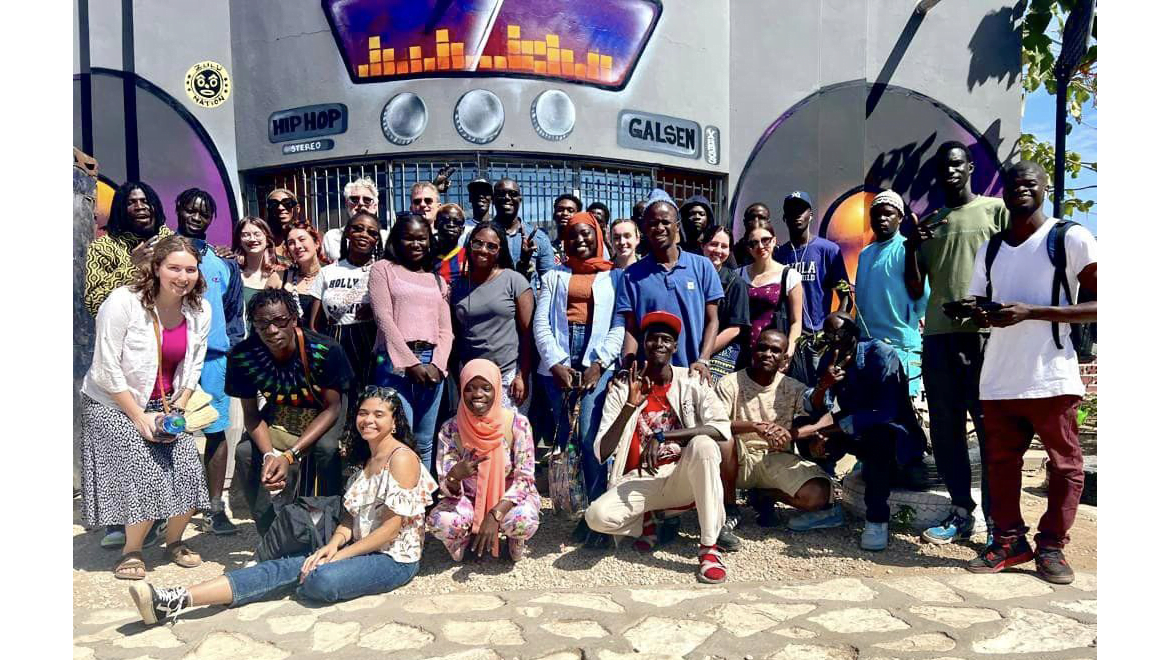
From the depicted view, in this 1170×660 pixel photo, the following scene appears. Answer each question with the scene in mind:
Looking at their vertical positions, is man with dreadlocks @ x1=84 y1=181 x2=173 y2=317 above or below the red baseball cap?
above

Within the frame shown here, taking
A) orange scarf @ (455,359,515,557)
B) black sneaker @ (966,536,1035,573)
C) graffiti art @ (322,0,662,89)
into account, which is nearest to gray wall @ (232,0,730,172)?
graffiti art @ (322,0,662,89)

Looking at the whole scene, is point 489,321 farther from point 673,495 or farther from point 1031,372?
point 1031,372

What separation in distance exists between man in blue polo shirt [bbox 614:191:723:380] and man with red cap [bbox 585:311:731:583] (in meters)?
0.14

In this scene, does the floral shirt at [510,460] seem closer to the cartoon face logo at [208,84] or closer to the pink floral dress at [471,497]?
the pink floral dress at [471,497]

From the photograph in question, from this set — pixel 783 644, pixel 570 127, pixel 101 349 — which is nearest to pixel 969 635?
pixel 783 644

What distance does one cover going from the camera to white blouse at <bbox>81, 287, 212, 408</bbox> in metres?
3.49

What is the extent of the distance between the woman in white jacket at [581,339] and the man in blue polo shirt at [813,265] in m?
1.33

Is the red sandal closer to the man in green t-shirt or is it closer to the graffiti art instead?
the man in green t-shirt

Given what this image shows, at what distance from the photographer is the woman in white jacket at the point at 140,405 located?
3533mm

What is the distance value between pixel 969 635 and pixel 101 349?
4.03 meters

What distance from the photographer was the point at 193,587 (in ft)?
9.91

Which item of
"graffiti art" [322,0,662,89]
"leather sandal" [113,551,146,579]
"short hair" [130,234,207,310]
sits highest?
"graffiti art" [322,0,662,89]

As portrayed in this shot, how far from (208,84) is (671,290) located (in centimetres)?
637

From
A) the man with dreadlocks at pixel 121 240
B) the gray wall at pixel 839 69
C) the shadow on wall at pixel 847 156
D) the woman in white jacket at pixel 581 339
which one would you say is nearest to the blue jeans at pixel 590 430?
the woman in white jacket at pixel 581 339
